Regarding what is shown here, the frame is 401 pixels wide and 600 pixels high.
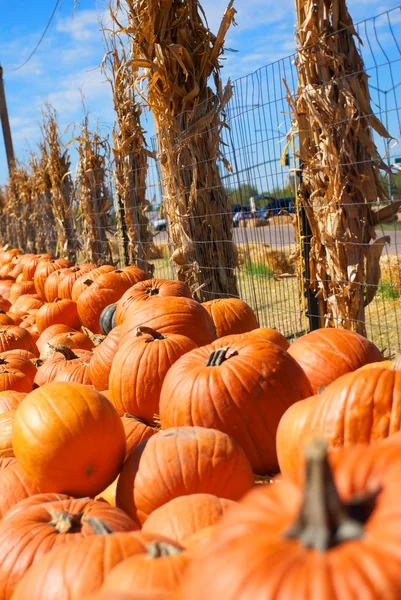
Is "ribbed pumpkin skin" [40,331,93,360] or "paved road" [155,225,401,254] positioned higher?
"paved road" [155,225,401,254]

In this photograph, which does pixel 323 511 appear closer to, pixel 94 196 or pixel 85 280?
pixel 85 280

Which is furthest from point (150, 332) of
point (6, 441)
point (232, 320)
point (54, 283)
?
point (54, 283)

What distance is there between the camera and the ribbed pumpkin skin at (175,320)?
376 cm

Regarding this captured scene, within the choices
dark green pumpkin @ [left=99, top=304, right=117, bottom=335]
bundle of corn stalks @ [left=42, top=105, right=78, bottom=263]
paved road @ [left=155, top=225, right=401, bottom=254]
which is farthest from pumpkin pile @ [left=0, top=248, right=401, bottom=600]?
bundle of corn stalks @ [left=42, top=105, right=78, bottom=263]

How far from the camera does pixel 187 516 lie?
6.10 ft

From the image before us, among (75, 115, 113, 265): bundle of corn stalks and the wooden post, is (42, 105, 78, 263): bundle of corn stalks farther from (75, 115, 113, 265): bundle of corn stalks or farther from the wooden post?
the wooden post

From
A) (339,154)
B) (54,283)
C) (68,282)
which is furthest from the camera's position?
(54,283)

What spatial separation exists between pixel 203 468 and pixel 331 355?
0.93 meters

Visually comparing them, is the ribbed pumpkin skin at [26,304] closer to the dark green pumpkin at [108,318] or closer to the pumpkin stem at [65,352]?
the dark green pumpkin at [108,318]

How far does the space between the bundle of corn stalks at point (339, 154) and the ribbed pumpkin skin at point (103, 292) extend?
2452 mm

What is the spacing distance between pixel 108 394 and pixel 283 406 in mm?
1180

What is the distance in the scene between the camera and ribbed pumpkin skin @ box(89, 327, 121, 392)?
3.88 metres

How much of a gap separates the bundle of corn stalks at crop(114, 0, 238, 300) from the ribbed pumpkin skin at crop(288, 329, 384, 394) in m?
2.93

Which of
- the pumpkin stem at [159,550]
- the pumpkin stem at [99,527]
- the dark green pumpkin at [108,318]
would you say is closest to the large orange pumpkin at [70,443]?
the pumpkin stem at [99,527]
